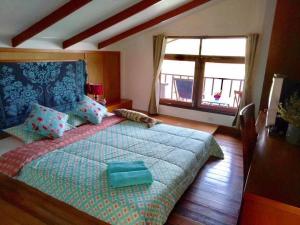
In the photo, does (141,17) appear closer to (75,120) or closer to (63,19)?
(63,19)

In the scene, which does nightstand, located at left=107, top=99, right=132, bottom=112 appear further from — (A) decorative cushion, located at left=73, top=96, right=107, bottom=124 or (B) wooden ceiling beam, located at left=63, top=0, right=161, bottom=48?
(B) wooden ceiling beam, located at left=63, top=0, right=161, bottom=48

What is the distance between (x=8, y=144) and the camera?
8.63 ft

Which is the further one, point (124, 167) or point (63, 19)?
point (63, 19)

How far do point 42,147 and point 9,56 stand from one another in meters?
1.40

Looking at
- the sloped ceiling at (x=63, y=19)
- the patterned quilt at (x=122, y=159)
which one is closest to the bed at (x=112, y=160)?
the patterned quilt at (x=122, y=159)

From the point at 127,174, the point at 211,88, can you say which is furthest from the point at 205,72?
the point at 127,174

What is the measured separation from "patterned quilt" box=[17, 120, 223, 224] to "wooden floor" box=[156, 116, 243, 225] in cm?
18

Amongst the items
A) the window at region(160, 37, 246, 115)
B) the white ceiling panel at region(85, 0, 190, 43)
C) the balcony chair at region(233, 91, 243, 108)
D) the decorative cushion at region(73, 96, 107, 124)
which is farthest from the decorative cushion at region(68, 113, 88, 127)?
the balcony chair at region(233, 91, 243, 108)

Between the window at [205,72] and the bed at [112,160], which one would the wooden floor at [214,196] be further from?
the window at [205,72]

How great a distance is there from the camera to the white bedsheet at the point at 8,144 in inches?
99.2

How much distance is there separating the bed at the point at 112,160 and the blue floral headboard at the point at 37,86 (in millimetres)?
722

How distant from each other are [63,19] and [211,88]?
3216mm

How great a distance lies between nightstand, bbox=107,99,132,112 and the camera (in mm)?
4609

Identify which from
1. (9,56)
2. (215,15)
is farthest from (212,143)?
(9,56)
